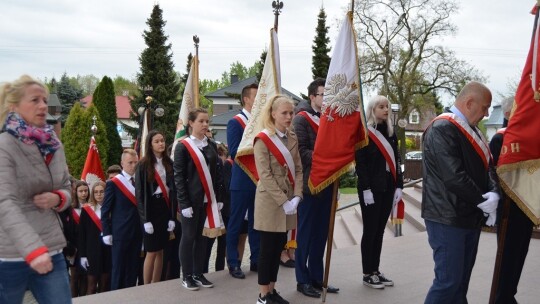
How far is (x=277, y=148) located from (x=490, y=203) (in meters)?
1.79

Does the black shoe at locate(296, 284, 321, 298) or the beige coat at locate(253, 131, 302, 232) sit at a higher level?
the beige coat at locate(253, 131, 302, 232)

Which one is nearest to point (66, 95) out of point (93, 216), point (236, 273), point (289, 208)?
point (93, 216)

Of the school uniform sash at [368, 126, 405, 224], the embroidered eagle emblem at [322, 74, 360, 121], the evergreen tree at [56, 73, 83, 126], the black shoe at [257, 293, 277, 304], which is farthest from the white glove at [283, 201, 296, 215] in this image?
the evergreen tree at [56, 73, 83, 126]

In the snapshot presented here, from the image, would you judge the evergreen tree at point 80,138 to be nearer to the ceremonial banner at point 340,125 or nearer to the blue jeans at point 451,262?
the ceremonial banner at point 340,125

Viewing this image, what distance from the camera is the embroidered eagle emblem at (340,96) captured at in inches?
193

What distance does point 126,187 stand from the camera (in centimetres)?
617

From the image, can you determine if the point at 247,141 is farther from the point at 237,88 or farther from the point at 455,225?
the point at 237,88

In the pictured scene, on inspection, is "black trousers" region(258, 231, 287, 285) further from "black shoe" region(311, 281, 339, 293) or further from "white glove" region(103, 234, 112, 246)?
"white glove" region(103, 234, 112, 246)

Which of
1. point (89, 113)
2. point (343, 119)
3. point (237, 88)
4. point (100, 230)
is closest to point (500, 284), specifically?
point (343, 119)

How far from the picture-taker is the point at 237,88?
188 feet

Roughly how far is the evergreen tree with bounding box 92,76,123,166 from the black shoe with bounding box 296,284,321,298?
886 inches

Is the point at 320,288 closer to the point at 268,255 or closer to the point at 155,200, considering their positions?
the point at 268,255

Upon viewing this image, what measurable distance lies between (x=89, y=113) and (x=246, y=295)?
21.4 m

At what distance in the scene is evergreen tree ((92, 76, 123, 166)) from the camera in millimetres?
26594
